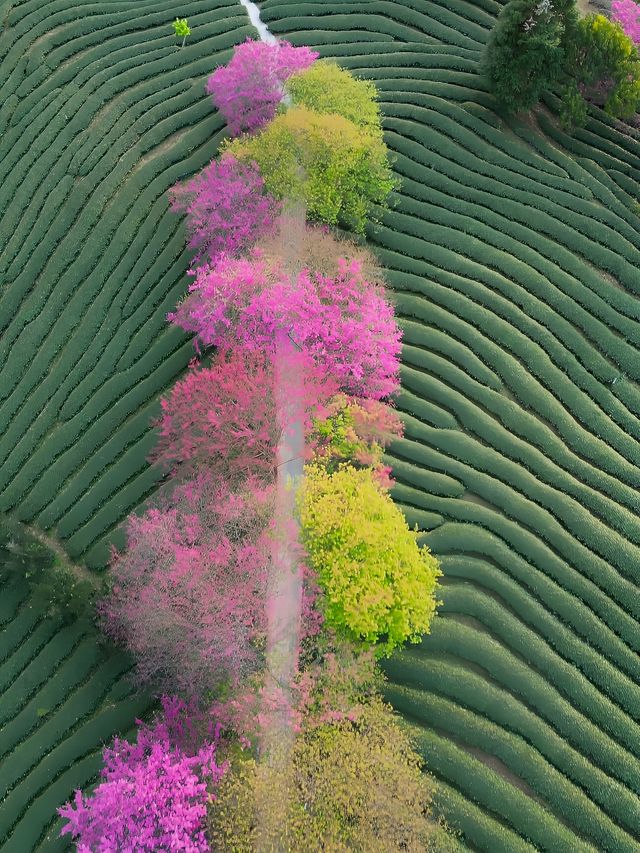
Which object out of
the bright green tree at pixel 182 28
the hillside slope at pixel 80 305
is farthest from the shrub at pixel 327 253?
the bright green tree at pixel 182 28

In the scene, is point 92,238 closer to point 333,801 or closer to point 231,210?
point 231,210

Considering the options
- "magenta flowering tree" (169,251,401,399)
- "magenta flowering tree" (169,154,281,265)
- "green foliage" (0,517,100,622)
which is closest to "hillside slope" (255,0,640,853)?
"magenta flowering tree" (169,251,401,399)

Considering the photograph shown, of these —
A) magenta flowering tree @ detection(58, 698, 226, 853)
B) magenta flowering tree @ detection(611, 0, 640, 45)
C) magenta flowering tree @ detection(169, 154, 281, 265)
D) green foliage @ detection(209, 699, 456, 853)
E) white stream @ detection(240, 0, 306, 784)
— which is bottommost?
magenta flowering tree @ detection(58, 698, 226, 853)

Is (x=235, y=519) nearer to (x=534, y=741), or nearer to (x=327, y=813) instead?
(x=327, y=813)

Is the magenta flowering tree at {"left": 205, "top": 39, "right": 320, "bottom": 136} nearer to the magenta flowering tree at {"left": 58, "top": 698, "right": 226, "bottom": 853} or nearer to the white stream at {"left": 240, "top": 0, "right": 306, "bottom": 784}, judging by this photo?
the white stream at {"left": 240, "top": 0, "right": 306, "bottom": 784}

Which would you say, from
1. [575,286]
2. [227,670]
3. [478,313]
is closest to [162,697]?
[227,670]
